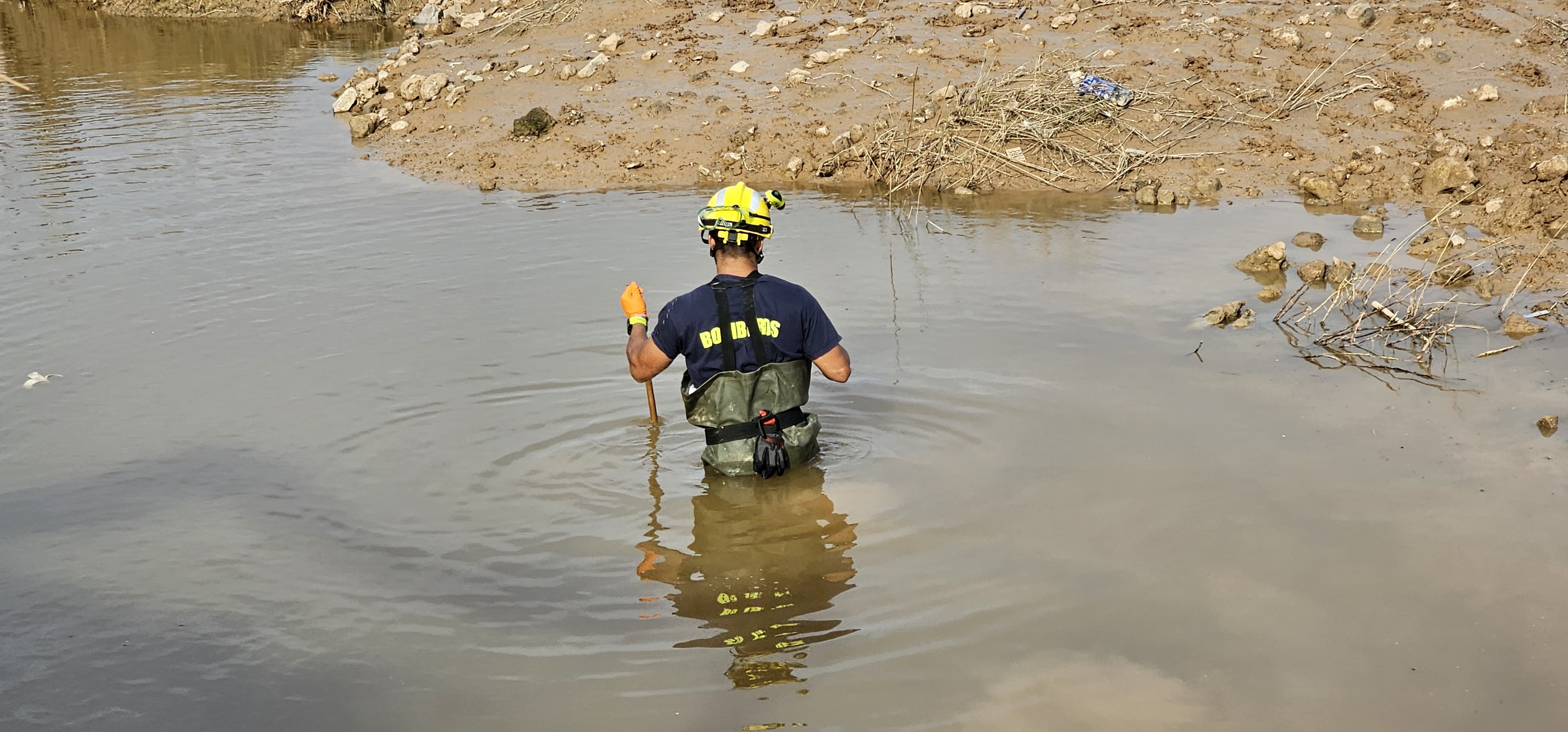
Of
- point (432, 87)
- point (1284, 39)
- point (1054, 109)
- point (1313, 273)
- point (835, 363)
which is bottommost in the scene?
point (1313, 273)

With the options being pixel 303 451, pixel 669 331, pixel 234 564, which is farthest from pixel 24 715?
pixel 669 331

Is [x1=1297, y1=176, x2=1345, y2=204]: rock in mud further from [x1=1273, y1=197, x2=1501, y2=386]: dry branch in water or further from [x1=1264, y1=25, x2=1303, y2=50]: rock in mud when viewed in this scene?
[x1=1264, y1=25, x2=1303, y2=50]: rock in mud

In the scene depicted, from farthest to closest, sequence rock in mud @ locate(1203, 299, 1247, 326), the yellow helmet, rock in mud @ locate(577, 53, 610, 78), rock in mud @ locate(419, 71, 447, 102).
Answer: rock in mud @ locate(419, 71, 447, 102) → rock in mud @ locate(577, 53, 610, 78) → rock in mud @ locate(1203, 299, 1247, 326) → the yellow helmet

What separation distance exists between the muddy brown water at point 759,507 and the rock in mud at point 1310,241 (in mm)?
167

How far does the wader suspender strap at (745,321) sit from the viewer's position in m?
4.93

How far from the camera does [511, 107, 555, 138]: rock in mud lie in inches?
484

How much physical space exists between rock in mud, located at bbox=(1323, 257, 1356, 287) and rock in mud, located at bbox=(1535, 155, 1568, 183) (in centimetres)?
235

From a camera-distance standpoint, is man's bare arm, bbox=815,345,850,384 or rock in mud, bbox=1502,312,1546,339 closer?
man's bare arm, bbox=815,345,850,384

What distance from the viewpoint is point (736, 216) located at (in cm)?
480

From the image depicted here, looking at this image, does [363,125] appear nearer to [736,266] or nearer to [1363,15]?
[736,266]

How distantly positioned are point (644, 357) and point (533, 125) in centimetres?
781

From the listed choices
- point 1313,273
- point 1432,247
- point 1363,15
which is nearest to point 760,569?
point 1313,273

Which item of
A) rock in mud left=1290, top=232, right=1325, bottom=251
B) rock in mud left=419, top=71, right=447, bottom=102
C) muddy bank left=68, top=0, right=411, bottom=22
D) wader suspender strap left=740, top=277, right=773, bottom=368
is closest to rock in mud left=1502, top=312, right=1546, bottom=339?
rock in mud left=1290, top=232, right=1325, bottom=251

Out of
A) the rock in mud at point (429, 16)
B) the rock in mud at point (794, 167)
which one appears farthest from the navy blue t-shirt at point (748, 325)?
the rock in mud at point (429, 16)
